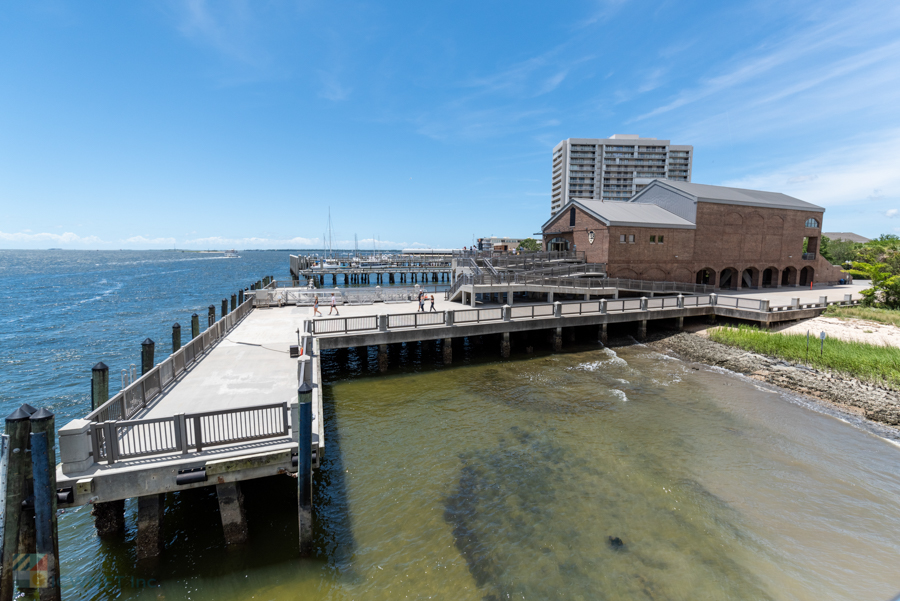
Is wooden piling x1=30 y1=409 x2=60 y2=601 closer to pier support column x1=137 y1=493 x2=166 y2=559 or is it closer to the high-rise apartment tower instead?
pier support column x1=137 y1=493 x2=166 y2=559

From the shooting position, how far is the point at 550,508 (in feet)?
34.2

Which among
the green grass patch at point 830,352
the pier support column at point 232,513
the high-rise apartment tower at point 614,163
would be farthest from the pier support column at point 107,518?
the high-rise apartment tower at point 614,163

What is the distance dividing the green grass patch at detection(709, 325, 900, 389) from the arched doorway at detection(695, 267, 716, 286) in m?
17.8

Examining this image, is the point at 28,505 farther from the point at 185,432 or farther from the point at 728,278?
the point at 728,278

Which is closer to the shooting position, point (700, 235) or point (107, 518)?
point (107, 518)

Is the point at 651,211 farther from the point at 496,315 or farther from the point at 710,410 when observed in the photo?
the point at 710,410

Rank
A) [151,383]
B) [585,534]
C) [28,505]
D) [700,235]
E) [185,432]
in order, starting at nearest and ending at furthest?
[28,505] < [185,432] < [585,534] < [151,383] < [700,235]

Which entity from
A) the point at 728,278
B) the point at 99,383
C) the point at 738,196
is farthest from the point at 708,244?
the point at 99,383

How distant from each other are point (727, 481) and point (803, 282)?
160ft

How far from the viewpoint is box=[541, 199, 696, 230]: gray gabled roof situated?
37.2 meters

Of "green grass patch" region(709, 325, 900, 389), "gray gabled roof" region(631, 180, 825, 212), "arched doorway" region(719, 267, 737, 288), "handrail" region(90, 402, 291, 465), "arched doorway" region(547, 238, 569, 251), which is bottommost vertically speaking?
"green grass patch" region(709, 325, 900, 389)

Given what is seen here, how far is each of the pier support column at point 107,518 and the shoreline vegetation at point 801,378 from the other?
932 inches

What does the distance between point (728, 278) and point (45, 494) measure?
51957 mm

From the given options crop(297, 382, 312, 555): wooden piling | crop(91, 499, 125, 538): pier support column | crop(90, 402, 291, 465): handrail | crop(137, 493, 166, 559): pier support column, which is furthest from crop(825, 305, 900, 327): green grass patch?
crop(91, 499, 125, 538): pier support column
